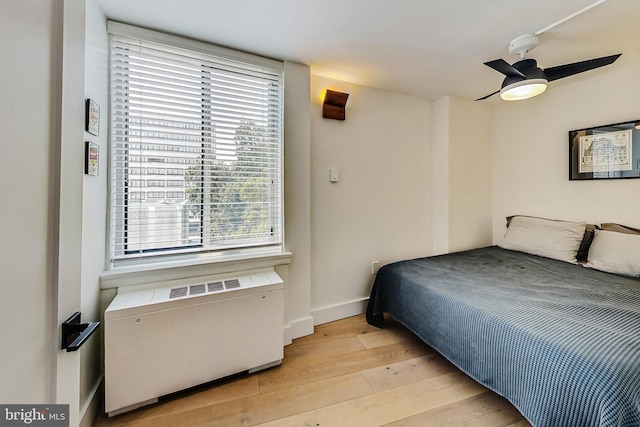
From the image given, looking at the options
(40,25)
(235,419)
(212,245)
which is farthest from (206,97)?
(235,419)

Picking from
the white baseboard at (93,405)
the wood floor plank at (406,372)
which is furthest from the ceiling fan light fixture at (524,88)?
the white baseboard at (93,405)

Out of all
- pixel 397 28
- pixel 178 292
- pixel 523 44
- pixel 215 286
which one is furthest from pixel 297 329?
pixel 523 44

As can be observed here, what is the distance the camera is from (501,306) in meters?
1.52

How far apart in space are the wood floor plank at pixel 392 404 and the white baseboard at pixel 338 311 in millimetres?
896

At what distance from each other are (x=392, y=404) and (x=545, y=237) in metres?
2.25

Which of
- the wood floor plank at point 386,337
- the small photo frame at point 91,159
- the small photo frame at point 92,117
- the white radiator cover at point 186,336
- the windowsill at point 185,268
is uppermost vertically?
the small photo frame at point 92,117

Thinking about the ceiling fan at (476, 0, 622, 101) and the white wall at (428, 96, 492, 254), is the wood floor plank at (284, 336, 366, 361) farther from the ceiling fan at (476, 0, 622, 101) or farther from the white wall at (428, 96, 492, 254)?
the ceiling fan at (476, 0, 622, 101)

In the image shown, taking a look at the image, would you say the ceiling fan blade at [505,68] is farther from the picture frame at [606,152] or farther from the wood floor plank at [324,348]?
the wood floor plank at [324,348]

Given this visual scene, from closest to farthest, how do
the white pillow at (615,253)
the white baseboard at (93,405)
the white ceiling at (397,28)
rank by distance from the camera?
the white baseboard at (93,405)
the white ceiling at (397,28)
the white pillow at (615,253)

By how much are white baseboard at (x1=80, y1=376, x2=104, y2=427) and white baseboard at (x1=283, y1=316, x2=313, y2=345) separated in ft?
3.81

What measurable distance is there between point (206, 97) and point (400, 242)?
230cm

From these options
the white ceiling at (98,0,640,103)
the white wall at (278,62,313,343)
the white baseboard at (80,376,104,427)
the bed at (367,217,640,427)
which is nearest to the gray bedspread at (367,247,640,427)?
the bed at (367,217,640,427)

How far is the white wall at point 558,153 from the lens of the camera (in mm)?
2207

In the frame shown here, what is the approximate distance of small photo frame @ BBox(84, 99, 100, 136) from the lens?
50.8 inches
